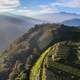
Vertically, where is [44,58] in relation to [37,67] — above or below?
above

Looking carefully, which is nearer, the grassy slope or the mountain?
the mountain

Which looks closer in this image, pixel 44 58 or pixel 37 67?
pixel 37 67

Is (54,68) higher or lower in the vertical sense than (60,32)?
Answer: lower

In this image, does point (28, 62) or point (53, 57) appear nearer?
point (53, 57)

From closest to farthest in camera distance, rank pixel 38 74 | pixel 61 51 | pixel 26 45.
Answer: pixel 38 74 < pixel 61 51 < pixel 26 45

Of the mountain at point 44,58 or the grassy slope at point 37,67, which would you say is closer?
the mountain at point 44,58

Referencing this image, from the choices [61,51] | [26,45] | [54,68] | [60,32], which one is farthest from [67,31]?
[54,68]

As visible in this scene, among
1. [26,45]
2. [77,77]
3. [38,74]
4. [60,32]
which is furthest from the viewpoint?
[60,32]

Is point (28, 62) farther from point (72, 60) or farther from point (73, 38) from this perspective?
point (73, 38)
